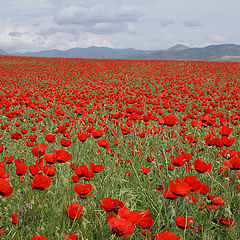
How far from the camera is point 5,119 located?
16.3ft

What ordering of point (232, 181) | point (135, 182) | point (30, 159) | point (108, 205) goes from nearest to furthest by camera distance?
point (108, 205)
point (232, 181)
point (135, 182)
point (30, 159)

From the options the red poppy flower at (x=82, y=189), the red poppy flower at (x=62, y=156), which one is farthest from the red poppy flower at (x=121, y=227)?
the red poppy flower at (x=62, y=156)

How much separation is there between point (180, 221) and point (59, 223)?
83 centimetres

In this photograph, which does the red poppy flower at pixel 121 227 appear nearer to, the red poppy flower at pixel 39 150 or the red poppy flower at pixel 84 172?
the red poppy flower at pixel 84 172

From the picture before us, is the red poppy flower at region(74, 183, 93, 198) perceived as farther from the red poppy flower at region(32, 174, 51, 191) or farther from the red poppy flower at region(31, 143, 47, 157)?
the red poppy flower at region(31, 143, 47, 157)

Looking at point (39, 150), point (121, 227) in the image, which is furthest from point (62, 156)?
point (121, 227)

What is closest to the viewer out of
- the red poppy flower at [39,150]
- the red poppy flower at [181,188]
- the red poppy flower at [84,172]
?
the red poppy flower at [181,188]

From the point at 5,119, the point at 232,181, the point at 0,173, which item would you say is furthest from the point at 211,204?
the point at 5,119

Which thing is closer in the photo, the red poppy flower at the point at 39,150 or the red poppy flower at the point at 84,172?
the red poppy flower at the point at 84,172

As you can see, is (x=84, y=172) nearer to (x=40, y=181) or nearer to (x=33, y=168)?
(x=40, y=181)

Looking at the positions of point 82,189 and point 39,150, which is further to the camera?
point 39,150

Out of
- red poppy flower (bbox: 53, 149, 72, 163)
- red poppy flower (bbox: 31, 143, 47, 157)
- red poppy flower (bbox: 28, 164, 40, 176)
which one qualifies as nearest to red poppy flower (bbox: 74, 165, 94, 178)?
red poppy flower (bbox: 53, 149, 72, 163)

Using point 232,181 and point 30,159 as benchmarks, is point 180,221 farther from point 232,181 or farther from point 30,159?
point 30,159

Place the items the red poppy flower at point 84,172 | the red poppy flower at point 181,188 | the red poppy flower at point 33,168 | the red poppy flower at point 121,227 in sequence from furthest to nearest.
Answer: the red poppy flower at point 33,168 < the red poppy flower at point 84,172 < the red poppy flower at point 181,188 < the red poppy flower at point 121,227
